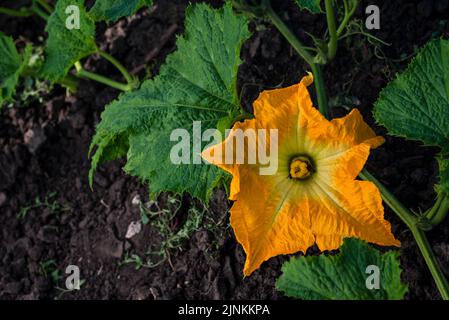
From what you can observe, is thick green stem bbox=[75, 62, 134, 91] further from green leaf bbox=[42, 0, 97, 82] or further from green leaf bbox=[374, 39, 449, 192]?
green leaf bbox=[374, 39, 449, 192]

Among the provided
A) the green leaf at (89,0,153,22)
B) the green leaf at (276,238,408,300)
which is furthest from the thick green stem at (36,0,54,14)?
the green leaf at (276,238,408,300)

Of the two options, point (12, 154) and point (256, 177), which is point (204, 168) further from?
point (12, 154)

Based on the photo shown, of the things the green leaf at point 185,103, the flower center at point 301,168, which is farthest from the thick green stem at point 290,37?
the flower center at point 301,168

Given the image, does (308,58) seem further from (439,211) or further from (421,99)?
(439,211)

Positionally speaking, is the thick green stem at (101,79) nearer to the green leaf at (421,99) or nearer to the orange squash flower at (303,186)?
the orange squash flower at (303,186)

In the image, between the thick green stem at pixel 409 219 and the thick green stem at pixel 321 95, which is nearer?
the thick green stem at pixel 409 219

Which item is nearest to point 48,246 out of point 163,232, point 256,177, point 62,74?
point 163,232
